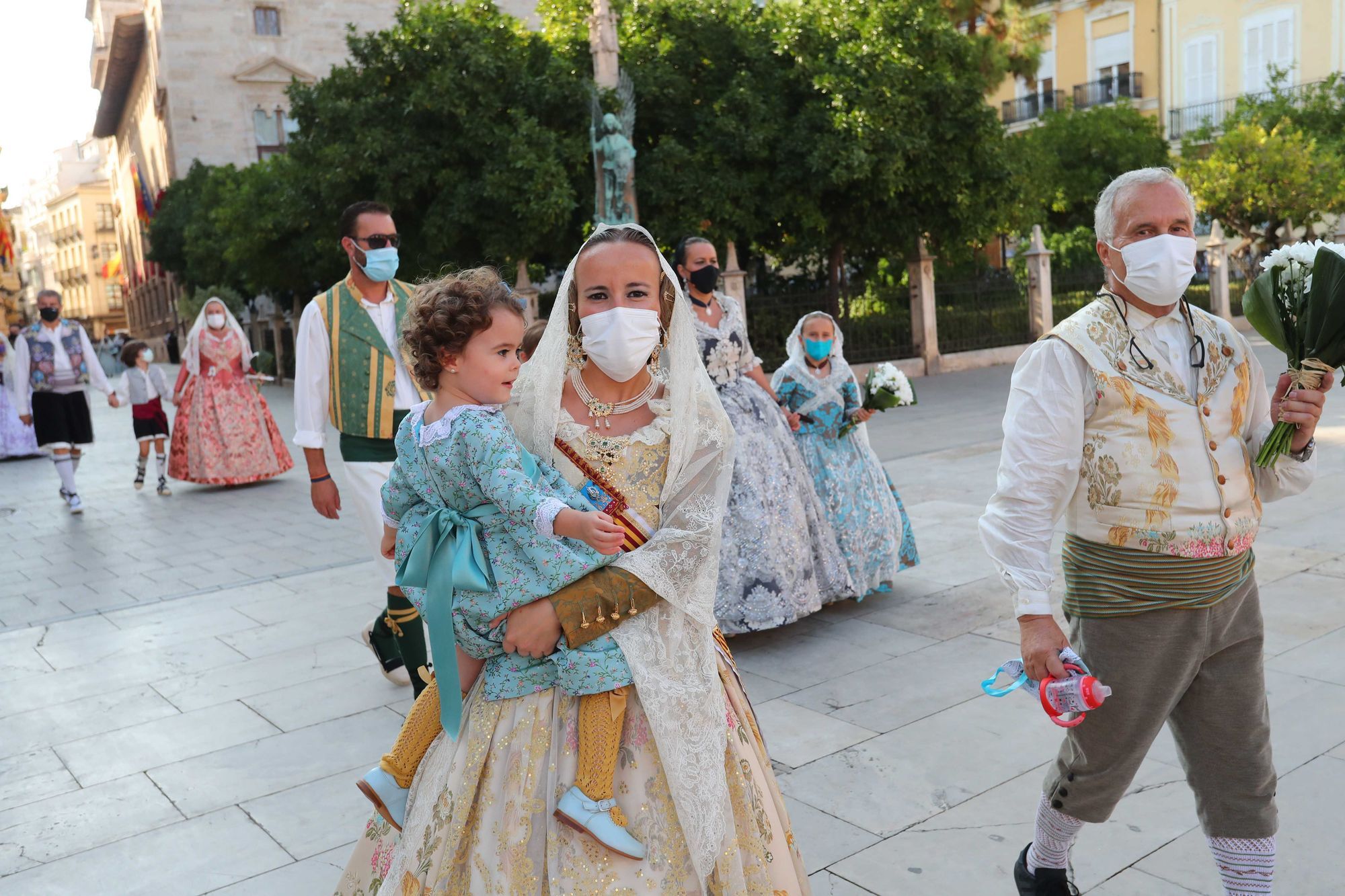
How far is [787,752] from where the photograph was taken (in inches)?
156

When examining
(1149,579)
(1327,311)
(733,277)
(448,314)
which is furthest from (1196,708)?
(733,277)

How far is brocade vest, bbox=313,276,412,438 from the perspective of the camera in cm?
437

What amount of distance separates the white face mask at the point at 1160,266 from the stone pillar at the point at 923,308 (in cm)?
1835

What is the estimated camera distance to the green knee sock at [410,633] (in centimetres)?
414

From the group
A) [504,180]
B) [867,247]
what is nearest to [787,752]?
[504,180]

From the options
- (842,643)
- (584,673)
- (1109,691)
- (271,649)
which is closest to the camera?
(584,673)

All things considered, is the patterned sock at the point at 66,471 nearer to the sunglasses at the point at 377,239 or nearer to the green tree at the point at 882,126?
the sunglasses at the point at 377,239

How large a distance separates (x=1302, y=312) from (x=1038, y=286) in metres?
21.0

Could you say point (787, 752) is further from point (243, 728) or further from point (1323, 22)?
point (1323, 22)

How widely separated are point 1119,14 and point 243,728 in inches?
1580

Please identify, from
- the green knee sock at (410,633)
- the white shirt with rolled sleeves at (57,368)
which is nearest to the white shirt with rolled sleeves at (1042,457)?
the green knee sock at (410,633)

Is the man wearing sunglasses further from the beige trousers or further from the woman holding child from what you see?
the beige trousers

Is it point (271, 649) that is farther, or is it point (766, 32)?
point (766, 32)

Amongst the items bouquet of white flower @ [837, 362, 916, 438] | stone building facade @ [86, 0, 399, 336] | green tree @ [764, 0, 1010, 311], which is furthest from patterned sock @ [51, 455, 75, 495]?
stone building facade @ [86, 0, 399, 336]
